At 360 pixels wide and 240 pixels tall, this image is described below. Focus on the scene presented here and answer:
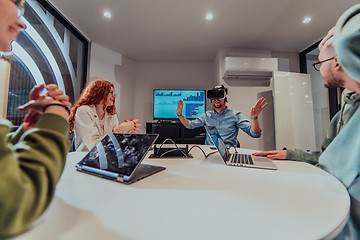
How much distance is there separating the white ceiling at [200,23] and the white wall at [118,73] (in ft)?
0.63

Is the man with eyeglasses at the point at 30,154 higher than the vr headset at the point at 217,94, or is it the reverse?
the vr headset at the point at 217,94

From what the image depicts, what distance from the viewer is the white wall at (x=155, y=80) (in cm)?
403

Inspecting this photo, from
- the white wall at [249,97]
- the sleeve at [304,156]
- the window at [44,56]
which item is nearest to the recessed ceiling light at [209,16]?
the white wall at [249,97]

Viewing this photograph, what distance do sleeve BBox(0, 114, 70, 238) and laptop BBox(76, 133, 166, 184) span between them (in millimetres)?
324

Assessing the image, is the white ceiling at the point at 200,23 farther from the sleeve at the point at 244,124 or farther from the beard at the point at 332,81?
the beard at the point at 332,81

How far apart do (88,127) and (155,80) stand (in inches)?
114

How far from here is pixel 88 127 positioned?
4.52 ft

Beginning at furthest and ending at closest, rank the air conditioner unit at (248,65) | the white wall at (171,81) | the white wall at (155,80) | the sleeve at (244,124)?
the white wall at (155,80) < the white wall at (171,81) < the air conditioner unit at (248,65) < the sleeve at (244,124)

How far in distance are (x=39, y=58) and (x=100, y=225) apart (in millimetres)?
2439

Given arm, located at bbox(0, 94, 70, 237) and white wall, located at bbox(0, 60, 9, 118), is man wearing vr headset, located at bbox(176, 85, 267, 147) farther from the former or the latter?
arm, located at bbox(0, 94, 70, 237)

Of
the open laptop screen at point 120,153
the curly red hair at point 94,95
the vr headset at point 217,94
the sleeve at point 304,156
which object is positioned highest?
the vr headset at point 217,94

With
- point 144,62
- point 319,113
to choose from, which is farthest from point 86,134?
point 319,113

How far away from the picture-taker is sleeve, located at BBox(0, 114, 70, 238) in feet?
0.75

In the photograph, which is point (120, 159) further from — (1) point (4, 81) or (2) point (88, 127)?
(1) point (4, 81)
